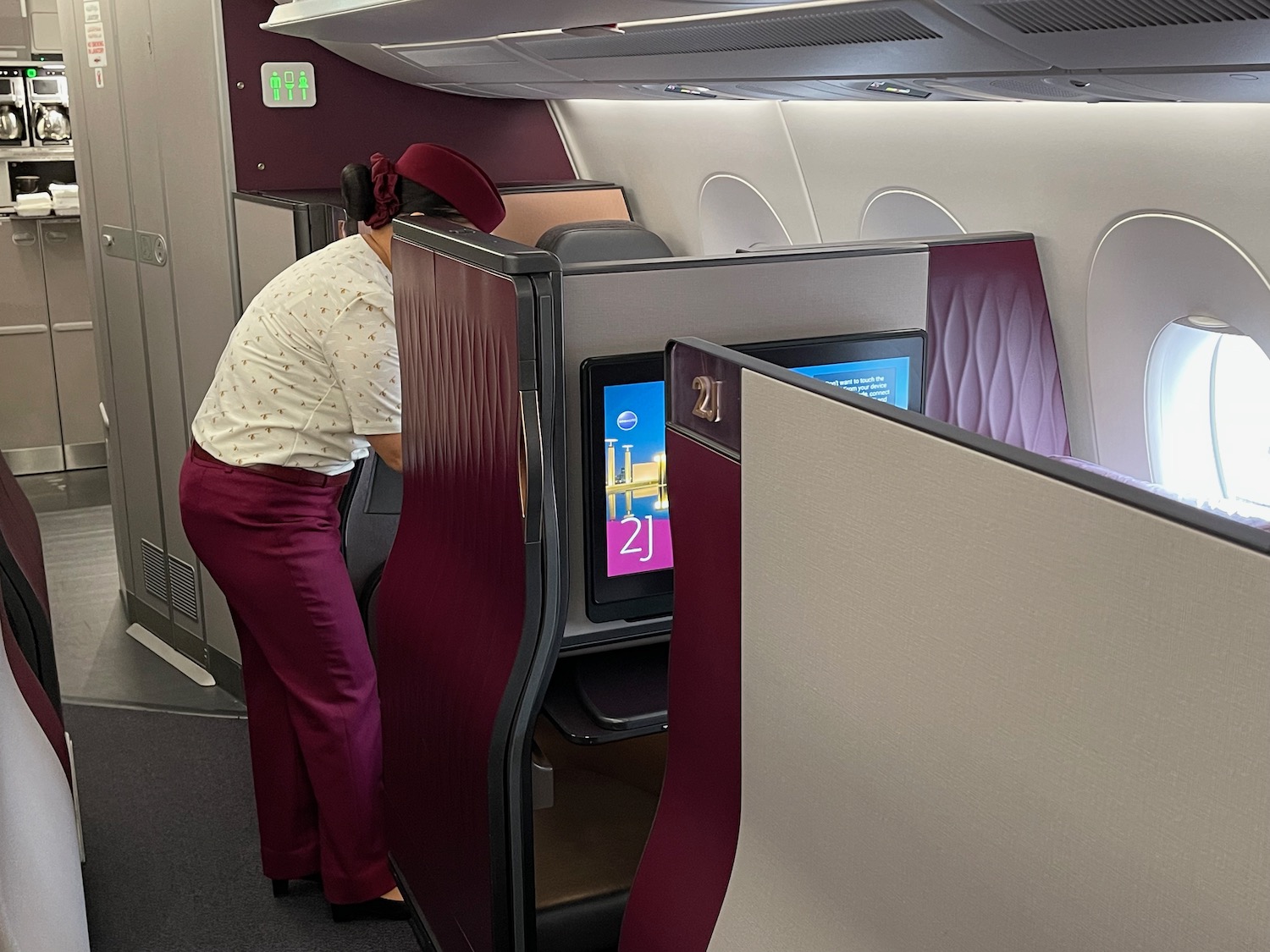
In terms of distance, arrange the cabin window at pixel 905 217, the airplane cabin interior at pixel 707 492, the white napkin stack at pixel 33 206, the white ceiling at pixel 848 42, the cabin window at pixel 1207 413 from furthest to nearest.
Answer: the white napkin stack at pixel 33 206 < the cabin window at pixel 905 217 < the cabin window at pixel 1207 413 < the white ceiling at pixel 848 42 < the airplane cabin interior at pixel 707 492

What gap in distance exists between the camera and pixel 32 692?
2229 mm

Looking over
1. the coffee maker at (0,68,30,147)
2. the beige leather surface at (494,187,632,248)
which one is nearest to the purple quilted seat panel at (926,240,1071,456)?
the beige leather surface at (494,187,632,248)

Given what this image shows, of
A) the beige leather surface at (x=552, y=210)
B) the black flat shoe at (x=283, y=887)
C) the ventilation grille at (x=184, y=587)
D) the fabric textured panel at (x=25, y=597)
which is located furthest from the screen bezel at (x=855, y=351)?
the ventilation grille at (x=184, y=587)

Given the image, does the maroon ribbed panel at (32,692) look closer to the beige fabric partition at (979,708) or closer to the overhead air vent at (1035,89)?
the beige fabric partition at (979,708)

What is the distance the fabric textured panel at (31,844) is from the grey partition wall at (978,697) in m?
0.81

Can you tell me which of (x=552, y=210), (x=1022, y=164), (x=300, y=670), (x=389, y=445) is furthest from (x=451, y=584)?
(x=552, y=210)

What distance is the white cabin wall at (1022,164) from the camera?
2.38 m

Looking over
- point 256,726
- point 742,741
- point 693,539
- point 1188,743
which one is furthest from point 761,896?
point 256,726

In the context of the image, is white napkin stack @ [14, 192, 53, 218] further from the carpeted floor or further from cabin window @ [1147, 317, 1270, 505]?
cabin window @ [1147, 317, 1270, 505]

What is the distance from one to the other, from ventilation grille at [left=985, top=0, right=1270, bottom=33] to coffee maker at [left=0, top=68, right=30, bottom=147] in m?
5.81

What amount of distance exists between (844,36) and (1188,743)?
5.00 ft

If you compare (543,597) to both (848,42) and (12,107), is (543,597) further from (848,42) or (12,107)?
(12,107)

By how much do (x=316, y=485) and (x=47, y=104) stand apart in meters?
4.71

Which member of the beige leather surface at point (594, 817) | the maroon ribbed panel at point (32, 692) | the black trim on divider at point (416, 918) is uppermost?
the maroon ribbed panel at point (32, 692)
